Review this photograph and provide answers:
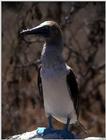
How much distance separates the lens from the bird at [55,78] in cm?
556

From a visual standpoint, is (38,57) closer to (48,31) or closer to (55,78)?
(55,78)

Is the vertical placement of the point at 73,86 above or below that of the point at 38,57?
below

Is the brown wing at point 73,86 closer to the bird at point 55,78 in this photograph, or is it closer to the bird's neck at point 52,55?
the bird at point 55,78

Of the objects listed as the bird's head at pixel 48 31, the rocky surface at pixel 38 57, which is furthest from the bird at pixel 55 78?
the rocky surface at pixel 38 57

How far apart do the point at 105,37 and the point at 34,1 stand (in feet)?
4.36

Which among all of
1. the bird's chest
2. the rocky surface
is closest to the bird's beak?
the bird's chest

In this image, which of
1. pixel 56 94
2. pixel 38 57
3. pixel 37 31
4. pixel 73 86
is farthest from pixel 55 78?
pixel 38 57

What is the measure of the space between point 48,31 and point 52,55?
0.61ft

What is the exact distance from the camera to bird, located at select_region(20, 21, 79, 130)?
5.56 m

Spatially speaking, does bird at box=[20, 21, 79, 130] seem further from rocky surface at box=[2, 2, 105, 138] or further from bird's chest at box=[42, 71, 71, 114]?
rocky surface at box=[2, 2, 105, 138]

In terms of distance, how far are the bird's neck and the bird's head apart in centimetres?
4

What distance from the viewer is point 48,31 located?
5.54 metres

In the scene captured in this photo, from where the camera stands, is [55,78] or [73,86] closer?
[55,78]

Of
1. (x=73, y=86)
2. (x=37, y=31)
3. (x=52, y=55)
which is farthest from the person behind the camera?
(x=73, y=86)
